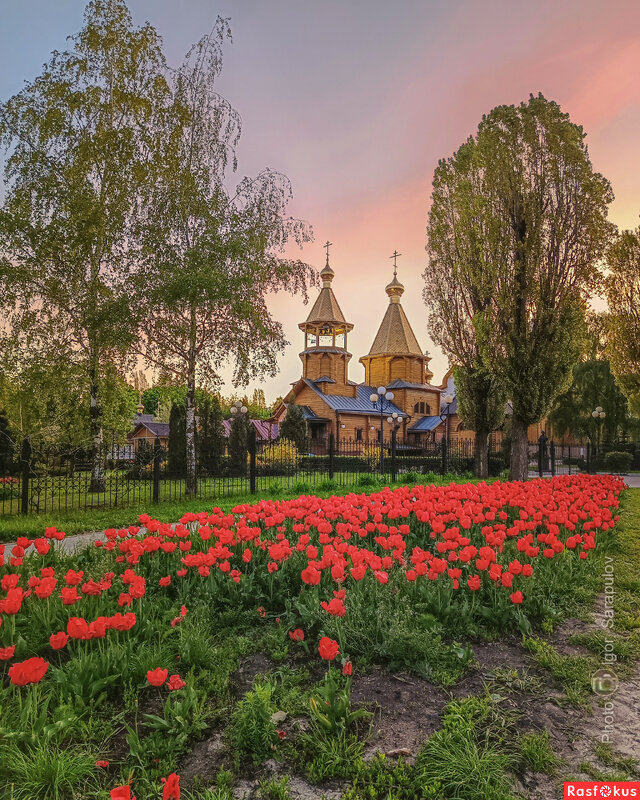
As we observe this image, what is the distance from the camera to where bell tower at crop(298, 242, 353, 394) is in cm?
4156

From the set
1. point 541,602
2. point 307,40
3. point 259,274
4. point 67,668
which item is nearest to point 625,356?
point 259,274

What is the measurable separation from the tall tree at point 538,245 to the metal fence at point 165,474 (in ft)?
17.7

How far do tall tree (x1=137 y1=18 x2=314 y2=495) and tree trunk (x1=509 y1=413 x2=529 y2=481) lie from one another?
7620 millimetres

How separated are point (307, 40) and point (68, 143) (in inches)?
422

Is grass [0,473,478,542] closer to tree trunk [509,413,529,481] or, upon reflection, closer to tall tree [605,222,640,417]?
tree trunk [509,413,529,481]

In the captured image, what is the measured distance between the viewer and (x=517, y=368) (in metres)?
14.1

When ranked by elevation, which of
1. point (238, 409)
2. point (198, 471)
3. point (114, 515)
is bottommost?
point (114, 515)

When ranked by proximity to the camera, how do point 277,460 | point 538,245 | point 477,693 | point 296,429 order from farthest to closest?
point 296,429 < point 277,460 < point 538,245 < point 477,693

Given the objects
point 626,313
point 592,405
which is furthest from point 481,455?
point 592,405

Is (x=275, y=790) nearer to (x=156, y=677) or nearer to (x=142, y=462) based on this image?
(x=156, y=677)

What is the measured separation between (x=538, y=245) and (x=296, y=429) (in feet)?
59.0

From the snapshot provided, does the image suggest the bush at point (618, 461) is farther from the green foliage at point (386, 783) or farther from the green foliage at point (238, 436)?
the green foliage at point (386, 783)

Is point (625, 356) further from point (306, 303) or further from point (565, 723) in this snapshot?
point (565, 723)

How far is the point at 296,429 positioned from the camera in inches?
1134
